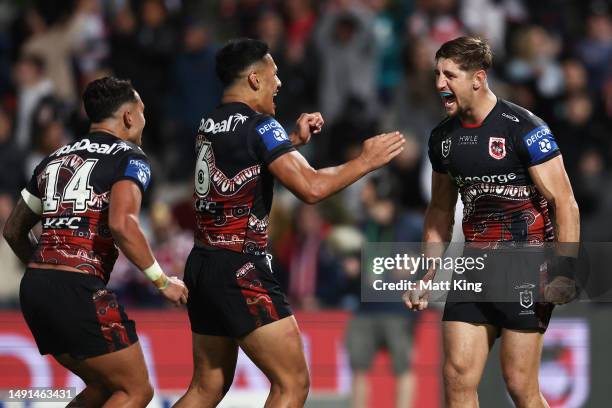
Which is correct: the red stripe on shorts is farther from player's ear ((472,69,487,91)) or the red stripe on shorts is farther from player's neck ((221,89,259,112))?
player's ear ((472,69,487,91))

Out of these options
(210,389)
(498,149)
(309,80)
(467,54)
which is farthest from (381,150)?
(309,80)

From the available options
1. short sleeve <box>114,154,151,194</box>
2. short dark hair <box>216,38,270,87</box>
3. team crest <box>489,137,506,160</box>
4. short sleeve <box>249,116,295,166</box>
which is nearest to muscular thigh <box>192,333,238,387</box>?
short sleeve <box>114,154,151,194</box>

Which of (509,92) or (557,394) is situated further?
(509,92)

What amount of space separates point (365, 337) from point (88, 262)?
4.01 m

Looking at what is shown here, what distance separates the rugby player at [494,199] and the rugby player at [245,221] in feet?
1.82

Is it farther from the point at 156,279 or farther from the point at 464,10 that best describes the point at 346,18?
the point at 156,279

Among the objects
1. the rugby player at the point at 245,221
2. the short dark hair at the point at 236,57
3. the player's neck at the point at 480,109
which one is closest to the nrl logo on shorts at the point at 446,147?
the player's neck at the point at 480,109

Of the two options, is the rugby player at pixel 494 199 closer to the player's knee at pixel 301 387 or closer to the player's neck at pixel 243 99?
the player's knee at pixel 301 387

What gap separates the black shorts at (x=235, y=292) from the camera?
8.26 meters

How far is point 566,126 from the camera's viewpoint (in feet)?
48.0

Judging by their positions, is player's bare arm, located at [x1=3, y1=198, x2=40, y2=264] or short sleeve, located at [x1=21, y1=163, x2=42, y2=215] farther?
player's bare arm, located at [x1=3, y1=198, x2=40, y2=264]

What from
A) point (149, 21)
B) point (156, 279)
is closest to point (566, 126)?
point (149, 21)

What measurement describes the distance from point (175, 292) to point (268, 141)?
110 cm

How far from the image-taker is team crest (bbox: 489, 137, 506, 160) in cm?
838
